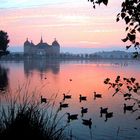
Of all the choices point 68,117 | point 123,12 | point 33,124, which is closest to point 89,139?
point 68,117

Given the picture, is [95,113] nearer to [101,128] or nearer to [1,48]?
[101,128]

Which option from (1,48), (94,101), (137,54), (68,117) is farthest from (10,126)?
(1,48)

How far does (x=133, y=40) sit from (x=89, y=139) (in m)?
17.1

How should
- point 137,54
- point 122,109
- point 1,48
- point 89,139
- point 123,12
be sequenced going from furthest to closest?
point 1,48
point 122,109
point 89,139
point 137,54
point 123,12

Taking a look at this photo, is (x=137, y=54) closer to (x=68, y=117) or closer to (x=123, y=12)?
(x=123, y=12)

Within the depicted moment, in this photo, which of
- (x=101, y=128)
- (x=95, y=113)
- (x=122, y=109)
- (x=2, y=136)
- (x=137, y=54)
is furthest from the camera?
(x=122, y=109)

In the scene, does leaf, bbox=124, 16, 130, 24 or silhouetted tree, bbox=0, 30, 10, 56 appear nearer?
leaf, bbox=124, 16, 130, 24

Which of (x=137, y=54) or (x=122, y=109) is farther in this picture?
(x=122, y=109)

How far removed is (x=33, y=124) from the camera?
19.2 ft

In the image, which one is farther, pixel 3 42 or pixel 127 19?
pixel 3 42

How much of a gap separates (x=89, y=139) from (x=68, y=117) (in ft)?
18.8

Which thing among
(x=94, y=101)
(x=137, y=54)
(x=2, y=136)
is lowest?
(x=94, y=101)

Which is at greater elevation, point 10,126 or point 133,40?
point 133,40

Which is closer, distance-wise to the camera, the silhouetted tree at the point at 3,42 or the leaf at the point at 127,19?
the leaf at the point at 127,19
